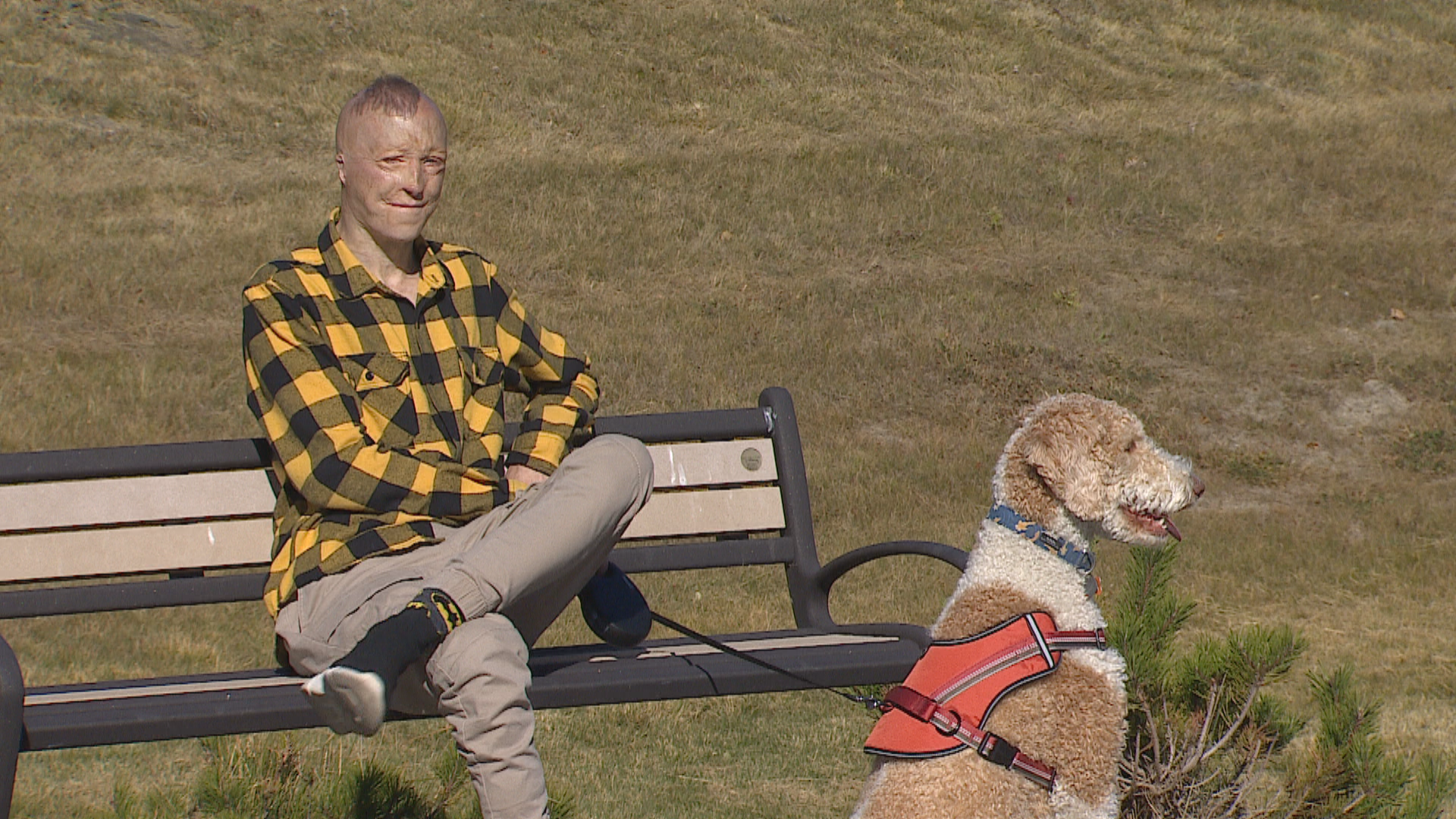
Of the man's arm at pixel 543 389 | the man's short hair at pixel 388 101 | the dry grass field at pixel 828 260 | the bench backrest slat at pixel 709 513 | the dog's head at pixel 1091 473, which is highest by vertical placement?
the man's short hair at pixel 388 101

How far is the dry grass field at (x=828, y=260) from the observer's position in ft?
20.8

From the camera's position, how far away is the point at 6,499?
430cm

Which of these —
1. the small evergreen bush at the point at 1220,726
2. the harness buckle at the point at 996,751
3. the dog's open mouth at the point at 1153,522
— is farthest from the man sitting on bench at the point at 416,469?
the small evergreen bush at the point at 1220,726

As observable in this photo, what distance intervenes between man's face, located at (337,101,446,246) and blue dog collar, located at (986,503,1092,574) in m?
1.49

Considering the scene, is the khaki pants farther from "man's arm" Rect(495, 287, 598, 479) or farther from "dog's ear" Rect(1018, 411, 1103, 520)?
"dog's ear" Rect(1018, 411, 1103, 520)

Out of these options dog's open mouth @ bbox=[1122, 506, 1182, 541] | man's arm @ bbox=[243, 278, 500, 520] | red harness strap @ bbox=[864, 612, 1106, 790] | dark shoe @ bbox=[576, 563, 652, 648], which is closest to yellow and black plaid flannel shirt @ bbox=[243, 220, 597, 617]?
man's arm @ bbox=[243, 278, 500, 520]

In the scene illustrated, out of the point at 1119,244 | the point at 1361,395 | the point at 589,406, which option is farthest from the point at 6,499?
the point at 1119,244

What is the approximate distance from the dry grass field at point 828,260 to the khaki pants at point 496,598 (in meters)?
0.75

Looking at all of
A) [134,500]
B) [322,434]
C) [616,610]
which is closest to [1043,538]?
[616,610]

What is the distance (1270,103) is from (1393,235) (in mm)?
3329

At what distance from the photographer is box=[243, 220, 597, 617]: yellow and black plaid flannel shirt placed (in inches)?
138

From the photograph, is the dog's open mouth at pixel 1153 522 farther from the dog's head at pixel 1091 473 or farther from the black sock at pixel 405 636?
the black sock at pixel 405 636

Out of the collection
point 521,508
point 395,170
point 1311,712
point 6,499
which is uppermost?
point 395,170

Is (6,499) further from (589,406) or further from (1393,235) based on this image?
(1393,235)
